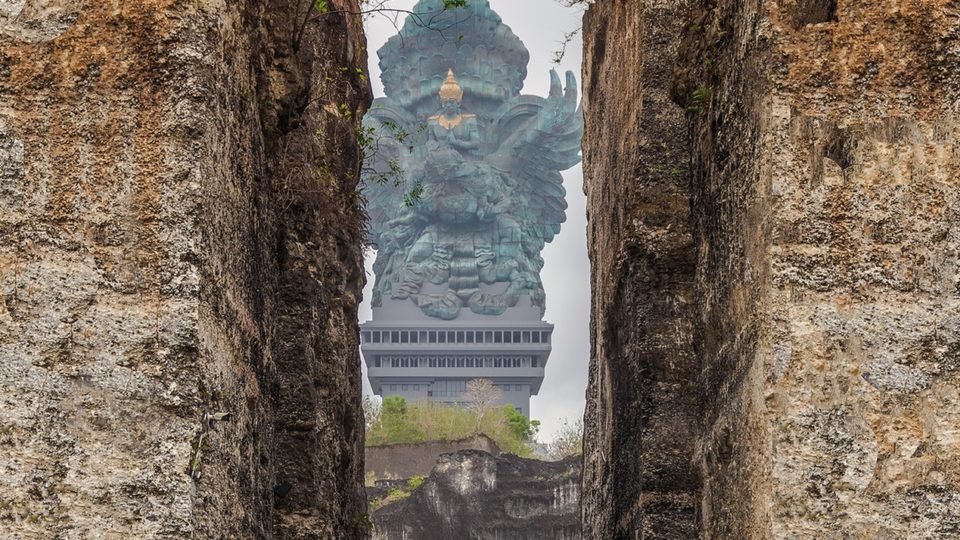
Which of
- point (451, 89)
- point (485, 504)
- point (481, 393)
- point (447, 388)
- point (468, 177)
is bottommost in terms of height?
point (447, 388)

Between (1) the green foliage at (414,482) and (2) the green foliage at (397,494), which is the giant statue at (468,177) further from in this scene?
(2) the green foliage at (397,494)

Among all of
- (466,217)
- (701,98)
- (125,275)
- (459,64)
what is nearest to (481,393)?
(466,217)

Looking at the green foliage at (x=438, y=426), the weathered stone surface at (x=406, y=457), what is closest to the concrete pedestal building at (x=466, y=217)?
the green foliage at (x=438, y=426)

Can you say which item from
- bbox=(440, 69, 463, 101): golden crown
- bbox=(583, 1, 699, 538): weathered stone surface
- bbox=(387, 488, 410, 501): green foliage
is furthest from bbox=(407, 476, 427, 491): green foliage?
bbox=(440, 69, 463, 101): golden crown

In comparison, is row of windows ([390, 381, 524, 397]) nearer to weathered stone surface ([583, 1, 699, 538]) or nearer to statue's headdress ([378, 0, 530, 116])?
statue's headdress ([378, 0, 530, 116])

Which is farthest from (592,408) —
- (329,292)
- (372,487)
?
(372,487)

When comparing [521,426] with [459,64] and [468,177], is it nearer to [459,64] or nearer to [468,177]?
[468,177]

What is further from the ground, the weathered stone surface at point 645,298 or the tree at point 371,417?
the weathered stone surface at point 645,298
